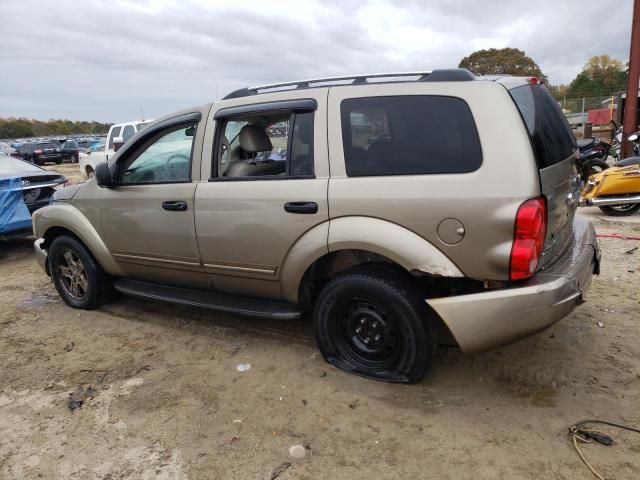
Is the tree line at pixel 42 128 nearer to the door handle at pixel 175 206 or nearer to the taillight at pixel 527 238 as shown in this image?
the door handle at pixel 175 206

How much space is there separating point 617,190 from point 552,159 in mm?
5398

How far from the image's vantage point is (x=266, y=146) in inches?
157

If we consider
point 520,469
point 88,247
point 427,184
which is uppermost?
point 427,184

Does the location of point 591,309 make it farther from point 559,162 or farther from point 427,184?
point 427,184

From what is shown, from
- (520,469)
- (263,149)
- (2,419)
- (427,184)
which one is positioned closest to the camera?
(520,469)

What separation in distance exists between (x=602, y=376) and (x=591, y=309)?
1112mm

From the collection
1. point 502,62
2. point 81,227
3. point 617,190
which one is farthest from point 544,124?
point 502,62

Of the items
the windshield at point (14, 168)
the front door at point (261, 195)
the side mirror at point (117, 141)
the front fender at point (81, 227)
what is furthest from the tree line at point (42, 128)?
the front door at point (261, 195)

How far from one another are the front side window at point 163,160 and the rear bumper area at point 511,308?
7.33ft

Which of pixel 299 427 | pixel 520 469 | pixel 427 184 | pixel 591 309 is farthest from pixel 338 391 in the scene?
pixel 591 309

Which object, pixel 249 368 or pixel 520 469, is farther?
pixel 249 368

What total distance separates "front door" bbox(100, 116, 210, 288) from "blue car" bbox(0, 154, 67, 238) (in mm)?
3716

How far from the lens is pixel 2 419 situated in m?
3.03

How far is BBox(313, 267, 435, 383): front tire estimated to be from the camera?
9.60 feet
